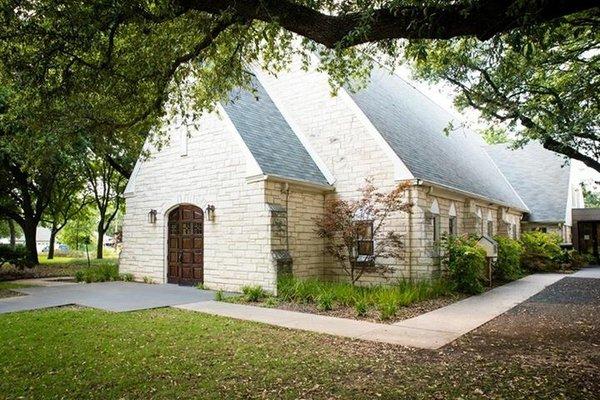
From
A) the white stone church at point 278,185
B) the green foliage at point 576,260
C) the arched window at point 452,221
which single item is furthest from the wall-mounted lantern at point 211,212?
the green foliage at point 576,260

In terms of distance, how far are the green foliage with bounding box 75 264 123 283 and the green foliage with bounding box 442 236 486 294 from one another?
40.2ft

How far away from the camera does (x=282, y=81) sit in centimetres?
1775

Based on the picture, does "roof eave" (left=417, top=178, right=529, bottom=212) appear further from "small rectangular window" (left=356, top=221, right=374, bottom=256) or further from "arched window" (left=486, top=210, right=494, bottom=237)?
"small rectangular window" (left=356, top=221, right=374, bottom=256)

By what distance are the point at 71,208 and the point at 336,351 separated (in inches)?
1448

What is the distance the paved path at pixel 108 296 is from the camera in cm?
1090

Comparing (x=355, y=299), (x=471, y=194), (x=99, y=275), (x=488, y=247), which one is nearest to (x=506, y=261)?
(x=471, y=194)

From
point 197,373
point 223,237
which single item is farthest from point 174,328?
point 223,237

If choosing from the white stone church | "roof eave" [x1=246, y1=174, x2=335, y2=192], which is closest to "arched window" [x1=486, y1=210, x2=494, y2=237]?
the white stone church

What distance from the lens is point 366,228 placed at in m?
13.6

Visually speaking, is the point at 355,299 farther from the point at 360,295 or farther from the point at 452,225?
the point at 452,225

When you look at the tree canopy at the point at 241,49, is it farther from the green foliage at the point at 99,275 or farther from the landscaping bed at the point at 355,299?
the green foliage at the point at 99,275

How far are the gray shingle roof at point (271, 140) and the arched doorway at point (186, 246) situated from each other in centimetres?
316

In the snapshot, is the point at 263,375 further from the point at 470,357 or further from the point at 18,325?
the point at 18,325

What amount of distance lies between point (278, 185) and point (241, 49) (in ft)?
18.4
